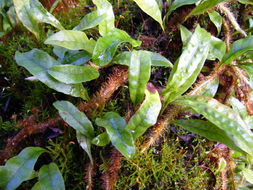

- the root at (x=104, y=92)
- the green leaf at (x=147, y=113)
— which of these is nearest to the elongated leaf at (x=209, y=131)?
the green leaf at (x=147, y=113)

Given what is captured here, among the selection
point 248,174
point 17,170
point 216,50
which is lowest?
point 248,174

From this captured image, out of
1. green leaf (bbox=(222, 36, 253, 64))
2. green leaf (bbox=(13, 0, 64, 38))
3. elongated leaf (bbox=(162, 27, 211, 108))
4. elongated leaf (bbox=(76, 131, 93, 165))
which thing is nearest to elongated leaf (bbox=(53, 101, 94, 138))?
elongated leaf (bbox=(76, 131, 93, 165))

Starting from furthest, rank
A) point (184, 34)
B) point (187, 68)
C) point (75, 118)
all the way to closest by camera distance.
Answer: point (184, 34) → point (187, 68) → point (75, 118)

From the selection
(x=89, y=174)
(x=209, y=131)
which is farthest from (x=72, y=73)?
(x=209, y=131)

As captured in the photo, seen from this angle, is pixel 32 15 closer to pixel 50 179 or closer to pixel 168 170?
pixel 50 179

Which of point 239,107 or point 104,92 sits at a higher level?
point 104,92

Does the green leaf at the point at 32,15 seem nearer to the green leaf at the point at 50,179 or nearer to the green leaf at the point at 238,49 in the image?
the green leaf at the point at 50,179
